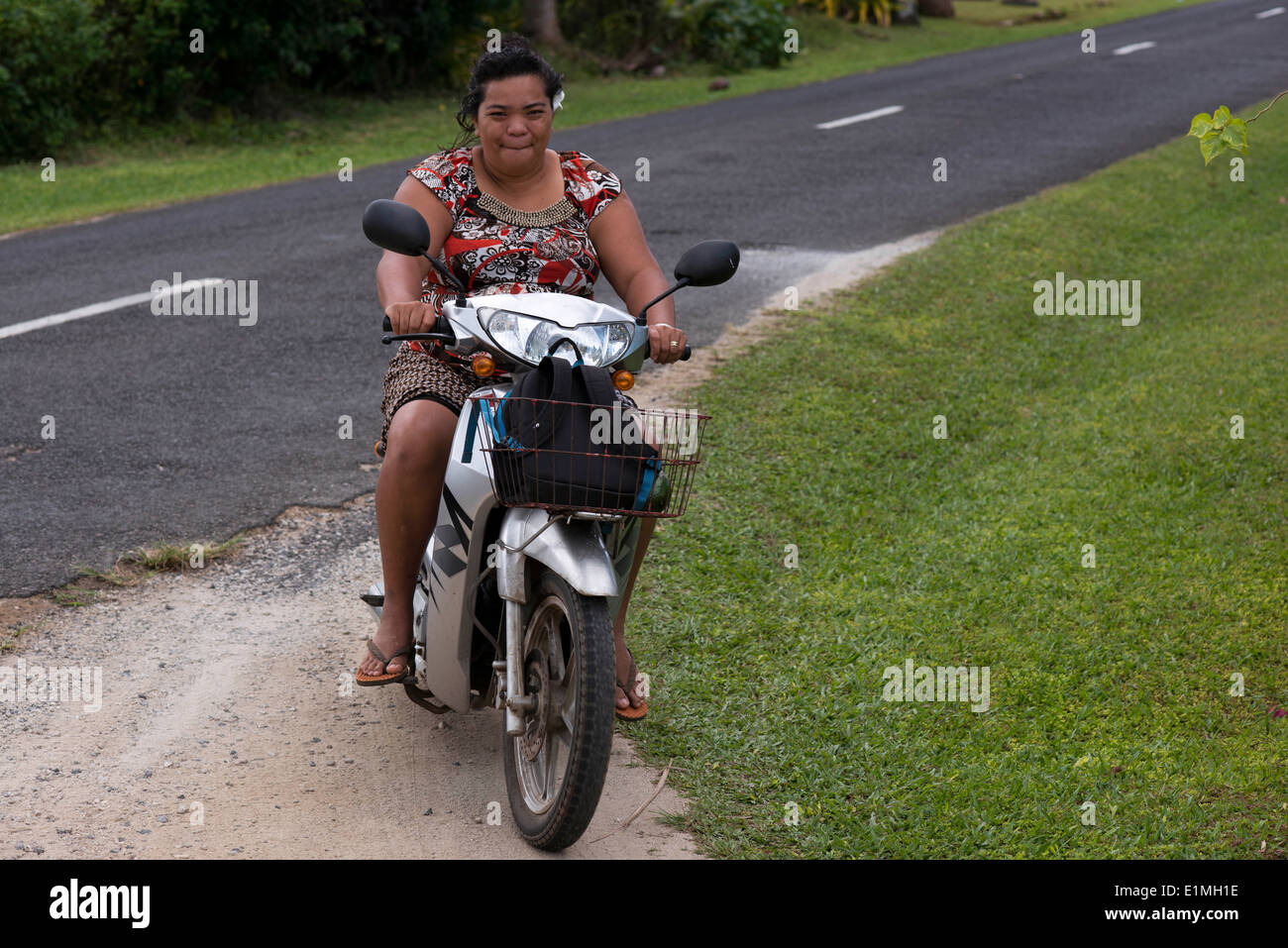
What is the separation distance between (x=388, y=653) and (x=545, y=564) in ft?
2.84

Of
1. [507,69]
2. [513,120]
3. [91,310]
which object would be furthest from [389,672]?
[91,310]

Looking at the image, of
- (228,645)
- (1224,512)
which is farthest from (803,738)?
(1224,512)

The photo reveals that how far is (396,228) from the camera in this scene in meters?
3.32

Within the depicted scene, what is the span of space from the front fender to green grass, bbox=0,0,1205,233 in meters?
8.57

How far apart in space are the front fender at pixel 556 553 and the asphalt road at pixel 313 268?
2250 mm

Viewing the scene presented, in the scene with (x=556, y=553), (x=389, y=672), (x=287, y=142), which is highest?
(x=556, y=553)

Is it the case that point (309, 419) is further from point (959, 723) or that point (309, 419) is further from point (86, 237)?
point (86, 237)

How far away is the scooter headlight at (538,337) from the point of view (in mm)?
3371

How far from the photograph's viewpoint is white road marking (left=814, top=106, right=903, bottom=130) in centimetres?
1623

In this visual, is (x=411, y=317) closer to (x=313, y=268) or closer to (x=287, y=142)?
(x=313, y=268)

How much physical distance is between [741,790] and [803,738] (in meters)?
0.34

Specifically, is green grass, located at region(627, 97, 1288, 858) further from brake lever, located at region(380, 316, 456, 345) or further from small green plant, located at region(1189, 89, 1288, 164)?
small green plant, located at region(1189, 89, 1288, 164)

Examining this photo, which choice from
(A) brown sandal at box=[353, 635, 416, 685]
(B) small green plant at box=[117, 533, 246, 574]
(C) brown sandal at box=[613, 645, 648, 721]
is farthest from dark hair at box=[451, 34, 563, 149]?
(B) small green plant at box=[117, 533, 246, 574]

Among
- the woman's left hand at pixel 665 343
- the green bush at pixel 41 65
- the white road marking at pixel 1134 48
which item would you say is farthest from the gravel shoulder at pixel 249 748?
the white road marking at pixel 1134 48
